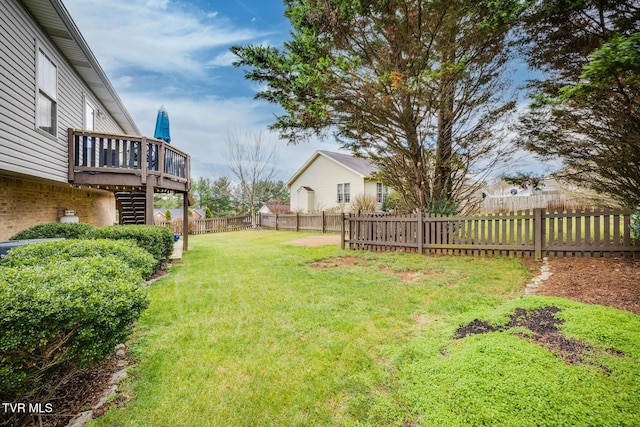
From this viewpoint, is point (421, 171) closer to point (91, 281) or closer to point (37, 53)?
point (91, 281)

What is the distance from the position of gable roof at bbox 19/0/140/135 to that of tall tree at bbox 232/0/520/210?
3.57 meters

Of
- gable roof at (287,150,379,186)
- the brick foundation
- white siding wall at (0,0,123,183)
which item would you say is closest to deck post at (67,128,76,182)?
white siding wall at (0,0,123,183)

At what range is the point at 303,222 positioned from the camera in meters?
19.2

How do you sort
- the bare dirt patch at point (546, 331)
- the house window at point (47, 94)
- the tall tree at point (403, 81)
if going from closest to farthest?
the bare dirt patch at point (546, 331), the house window at point (47, 94), the tall tree at point (403, 81)

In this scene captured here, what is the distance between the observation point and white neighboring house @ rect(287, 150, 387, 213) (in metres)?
22.3

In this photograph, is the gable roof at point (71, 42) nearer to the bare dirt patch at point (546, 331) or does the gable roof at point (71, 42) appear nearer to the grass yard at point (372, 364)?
the grass yard at point (372, 364)

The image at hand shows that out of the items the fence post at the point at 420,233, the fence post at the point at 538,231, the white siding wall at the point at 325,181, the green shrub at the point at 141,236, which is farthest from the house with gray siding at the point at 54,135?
the white siding wall at the point at 325,181

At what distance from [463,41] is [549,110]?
113 inches

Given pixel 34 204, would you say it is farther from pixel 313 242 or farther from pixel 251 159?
pixel 251 159

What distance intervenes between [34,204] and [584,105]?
13.5 m

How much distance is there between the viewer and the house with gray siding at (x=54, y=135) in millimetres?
5324

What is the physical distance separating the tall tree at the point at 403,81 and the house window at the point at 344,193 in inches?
509

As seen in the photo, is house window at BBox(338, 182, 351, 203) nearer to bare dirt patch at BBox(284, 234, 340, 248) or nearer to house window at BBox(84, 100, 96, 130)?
bare dirt patch at BBox(284, 234, 340, 248)

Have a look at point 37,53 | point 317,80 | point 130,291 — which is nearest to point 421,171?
point 317,80
